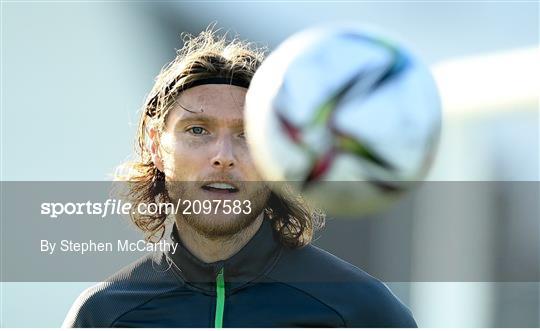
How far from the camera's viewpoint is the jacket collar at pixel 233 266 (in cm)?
415

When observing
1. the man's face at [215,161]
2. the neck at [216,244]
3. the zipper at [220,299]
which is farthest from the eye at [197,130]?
the zipper at [220,299]

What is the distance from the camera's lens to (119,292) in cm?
424

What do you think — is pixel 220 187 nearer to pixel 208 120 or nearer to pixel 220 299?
pixel 208 120

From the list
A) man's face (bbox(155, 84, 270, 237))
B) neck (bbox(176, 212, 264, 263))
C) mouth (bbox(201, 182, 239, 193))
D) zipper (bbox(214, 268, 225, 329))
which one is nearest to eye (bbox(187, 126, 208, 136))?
man's face (bbox(155, 84, 270, 237))

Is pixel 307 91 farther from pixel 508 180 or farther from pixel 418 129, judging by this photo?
pixel 508 180

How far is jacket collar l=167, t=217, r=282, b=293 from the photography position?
4148mm

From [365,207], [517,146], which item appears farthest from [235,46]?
[517,146]

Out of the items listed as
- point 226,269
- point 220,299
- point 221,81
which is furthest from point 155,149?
point 220,299

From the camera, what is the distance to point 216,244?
4.21 metres

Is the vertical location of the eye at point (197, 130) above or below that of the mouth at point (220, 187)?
above

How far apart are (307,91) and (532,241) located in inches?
179

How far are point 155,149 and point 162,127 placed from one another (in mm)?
164

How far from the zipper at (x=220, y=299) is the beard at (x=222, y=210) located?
0.17 meters
